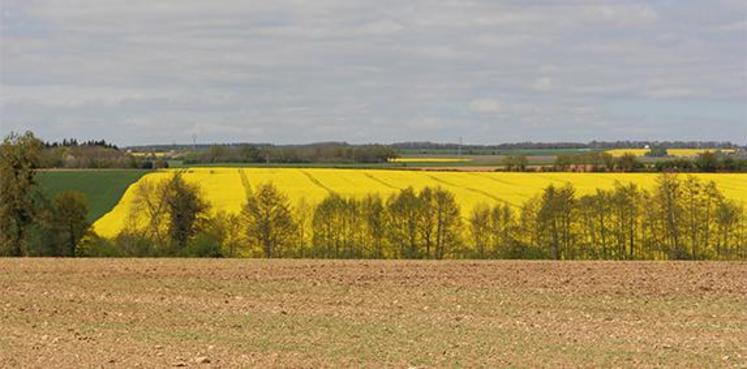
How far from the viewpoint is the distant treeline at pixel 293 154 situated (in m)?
121

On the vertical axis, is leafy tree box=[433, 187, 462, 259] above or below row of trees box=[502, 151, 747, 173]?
below

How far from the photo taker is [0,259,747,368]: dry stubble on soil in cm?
1517

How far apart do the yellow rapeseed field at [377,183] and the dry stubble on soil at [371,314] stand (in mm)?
35480

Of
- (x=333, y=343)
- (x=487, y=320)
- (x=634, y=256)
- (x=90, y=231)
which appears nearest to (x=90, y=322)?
(x=333, y=343)

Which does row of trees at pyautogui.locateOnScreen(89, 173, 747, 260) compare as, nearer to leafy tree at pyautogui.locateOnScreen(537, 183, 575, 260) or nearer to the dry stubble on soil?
leafy tree at pyautogui.locateOnScreen(537, 183, 575, 260)

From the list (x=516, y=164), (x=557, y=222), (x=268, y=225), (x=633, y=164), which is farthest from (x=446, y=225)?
(x=516, y=164)

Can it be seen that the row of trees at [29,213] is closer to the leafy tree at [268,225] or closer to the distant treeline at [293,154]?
the leafy tree at [268,225]

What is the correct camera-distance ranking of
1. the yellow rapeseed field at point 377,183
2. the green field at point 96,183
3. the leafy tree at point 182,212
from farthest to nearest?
the green field at point 96,183
the yellow rapeseed field at point 377,183
the leafy tree at point 182,212

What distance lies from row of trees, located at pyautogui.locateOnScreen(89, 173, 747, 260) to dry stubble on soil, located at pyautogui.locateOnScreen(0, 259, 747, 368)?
26.6 m

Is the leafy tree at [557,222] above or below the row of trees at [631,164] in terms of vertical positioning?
below

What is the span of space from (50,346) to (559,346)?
791 cm

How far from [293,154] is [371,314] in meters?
102

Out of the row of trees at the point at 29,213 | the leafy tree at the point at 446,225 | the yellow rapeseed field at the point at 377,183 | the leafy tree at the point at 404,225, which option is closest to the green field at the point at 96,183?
the yellow rapeseed field at the point at 377,183

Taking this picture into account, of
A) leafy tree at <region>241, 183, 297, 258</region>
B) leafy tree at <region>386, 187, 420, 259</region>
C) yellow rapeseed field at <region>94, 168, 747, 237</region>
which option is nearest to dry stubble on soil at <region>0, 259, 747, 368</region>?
leafy tree at <region>241, 183, 297, 258</region>
